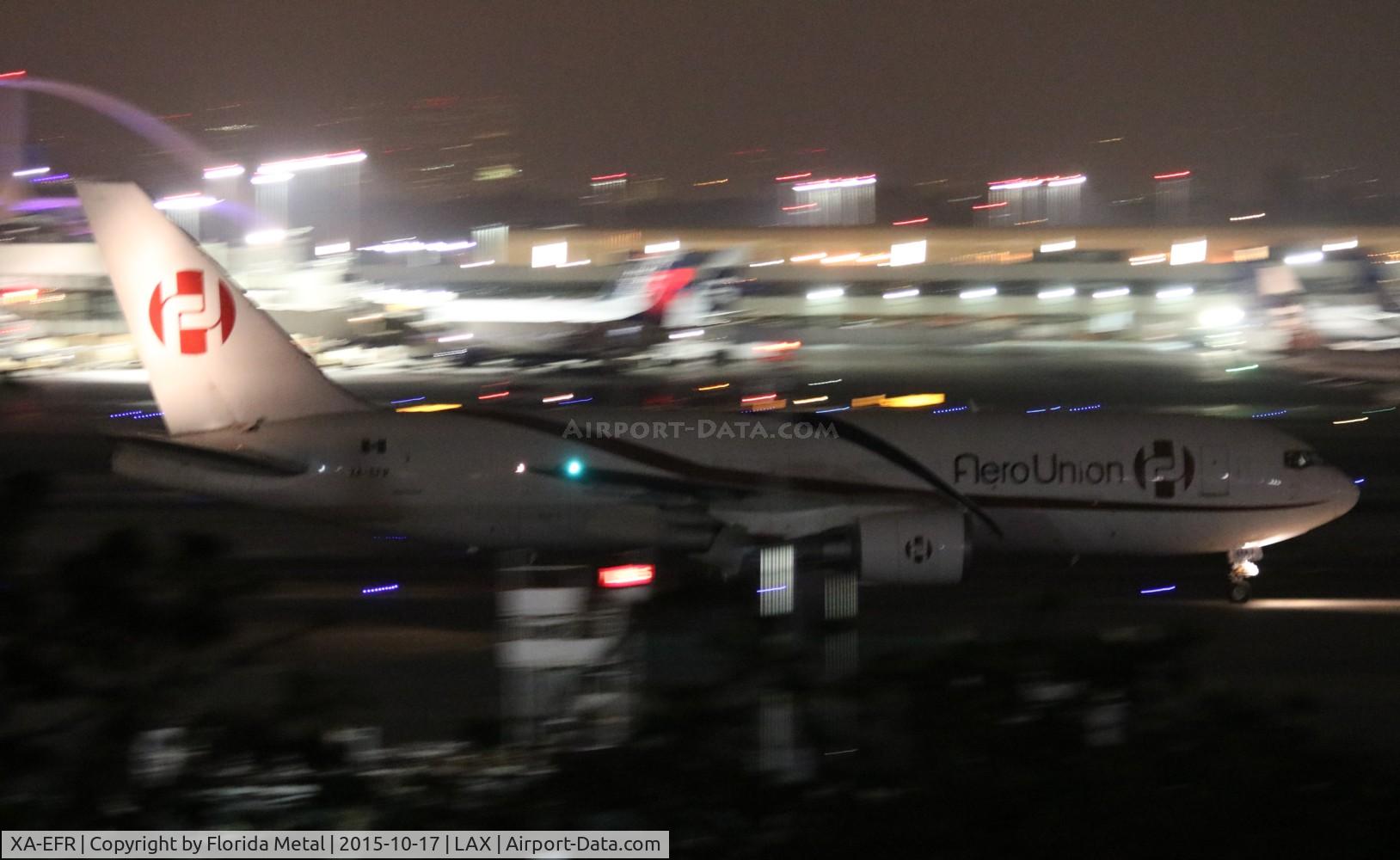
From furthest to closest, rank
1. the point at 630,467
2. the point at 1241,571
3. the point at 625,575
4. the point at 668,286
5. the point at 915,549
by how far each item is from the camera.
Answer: the point at 668,286
the point at 1241,571
the point at 630,467
the point at 915,549
the point at 625,575

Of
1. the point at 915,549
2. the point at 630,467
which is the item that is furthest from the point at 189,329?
the point at 915,549

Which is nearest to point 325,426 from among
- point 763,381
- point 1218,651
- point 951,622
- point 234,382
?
point 234,382

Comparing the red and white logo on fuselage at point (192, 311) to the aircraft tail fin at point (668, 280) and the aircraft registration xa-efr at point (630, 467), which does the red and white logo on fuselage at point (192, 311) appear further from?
the aircraft tail fin at point (668, 280)

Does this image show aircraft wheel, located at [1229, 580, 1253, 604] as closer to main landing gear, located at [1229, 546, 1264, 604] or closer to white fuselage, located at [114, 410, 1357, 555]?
main landing gear, located at [1229, 546, 1264, 604]

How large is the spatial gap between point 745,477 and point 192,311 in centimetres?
713

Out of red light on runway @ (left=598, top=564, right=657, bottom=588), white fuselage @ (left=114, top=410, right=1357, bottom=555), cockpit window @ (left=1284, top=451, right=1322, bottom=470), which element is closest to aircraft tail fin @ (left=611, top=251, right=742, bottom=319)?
white fuselage @ (left=114, top=410, right=1357, bottom=555)

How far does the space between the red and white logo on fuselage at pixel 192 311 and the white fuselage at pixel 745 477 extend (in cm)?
120

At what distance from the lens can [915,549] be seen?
16656 millimetres

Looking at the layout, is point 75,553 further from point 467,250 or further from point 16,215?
point 467,250

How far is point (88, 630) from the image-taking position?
3791 mm

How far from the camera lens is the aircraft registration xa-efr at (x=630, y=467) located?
17.2 m

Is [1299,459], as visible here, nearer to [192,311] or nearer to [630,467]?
[630,467]

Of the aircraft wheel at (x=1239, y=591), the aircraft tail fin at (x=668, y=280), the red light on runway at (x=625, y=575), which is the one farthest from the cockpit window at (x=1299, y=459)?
the aircraft tail fin at (x=668, y=280)

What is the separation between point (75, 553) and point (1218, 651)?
42.5 ft
